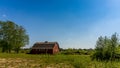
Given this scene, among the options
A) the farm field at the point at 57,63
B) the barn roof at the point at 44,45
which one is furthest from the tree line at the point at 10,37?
the farm field at the point at 57,63

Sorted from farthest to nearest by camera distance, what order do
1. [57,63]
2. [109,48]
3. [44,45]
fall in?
[44,45] → [57,63] → [109,48]

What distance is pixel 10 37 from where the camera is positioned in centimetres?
6919

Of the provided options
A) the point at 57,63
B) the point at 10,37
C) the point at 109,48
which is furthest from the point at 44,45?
the point at 109,48

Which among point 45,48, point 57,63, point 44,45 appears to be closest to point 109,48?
point 57,63

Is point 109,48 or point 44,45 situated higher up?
point 44,45

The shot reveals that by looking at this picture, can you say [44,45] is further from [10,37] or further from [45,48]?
[10,37]

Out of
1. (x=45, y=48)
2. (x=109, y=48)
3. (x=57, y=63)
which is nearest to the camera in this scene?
(x=109, y=48)

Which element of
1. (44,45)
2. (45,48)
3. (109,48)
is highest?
(44,45)

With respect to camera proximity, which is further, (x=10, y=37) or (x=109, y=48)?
(x=10, y=37)

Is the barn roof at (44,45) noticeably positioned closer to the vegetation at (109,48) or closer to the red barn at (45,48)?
the red barn at (45,48)

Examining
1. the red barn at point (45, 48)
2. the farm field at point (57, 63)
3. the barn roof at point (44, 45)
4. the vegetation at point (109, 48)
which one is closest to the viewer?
the vegetation at point (109, 48)

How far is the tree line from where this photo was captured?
68.5 m

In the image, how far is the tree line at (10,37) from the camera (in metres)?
68.5

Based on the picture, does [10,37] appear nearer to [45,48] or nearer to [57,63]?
[45,48]
